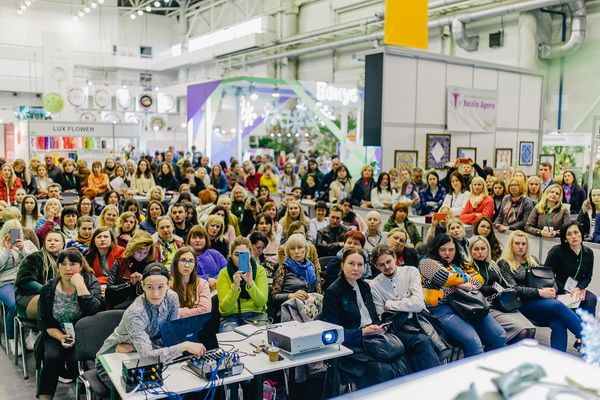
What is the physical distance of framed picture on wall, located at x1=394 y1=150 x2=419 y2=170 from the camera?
419 inches

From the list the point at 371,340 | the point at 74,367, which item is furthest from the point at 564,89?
the point at 74,367

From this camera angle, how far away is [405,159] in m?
10.8

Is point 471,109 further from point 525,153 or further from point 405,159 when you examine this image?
point 525,153

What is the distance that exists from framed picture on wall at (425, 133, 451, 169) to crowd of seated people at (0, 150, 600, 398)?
304 cm

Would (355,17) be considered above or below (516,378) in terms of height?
above

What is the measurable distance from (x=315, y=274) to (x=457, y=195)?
12.7ft

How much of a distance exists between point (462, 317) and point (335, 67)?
16.9m

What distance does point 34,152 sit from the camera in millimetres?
14820

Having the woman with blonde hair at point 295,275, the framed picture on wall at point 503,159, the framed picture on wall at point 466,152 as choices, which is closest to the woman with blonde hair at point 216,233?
the woman with blonde hair at point 295,275

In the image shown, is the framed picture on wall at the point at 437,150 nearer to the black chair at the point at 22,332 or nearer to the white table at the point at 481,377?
the black chair at the point at 22,332

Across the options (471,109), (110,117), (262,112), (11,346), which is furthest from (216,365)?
(110,117)

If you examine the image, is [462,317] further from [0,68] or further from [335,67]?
[0,68]

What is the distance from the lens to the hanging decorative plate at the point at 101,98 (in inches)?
770

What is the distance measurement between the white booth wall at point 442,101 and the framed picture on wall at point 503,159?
4.3 inches
